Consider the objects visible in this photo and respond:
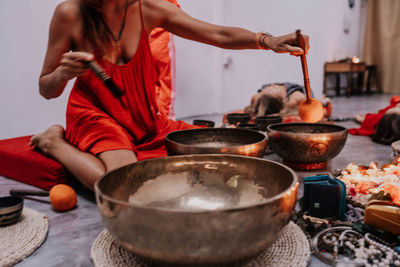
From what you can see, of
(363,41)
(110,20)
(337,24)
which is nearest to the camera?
(110,20)

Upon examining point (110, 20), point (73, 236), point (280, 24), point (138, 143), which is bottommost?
point (73, 236)

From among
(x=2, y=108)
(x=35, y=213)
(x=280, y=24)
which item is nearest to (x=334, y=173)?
(x=35, y=213)

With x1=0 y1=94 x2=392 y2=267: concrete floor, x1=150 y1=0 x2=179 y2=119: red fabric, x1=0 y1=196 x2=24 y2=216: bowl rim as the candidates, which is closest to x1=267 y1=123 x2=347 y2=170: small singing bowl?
x1=0 y1=94 x2=392 y2=267: concrete floor

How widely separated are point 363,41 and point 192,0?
5619mm

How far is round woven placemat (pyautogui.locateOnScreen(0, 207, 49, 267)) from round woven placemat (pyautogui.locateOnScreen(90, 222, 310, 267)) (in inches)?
9.0

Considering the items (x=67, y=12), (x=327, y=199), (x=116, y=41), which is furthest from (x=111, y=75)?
(x=327, y=199)

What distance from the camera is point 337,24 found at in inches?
268

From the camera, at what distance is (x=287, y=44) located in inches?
56.1

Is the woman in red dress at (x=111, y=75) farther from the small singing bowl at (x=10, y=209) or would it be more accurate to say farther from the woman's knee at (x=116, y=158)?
the small singing bowl at (x=10, y=209)

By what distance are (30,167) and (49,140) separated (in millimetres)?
161

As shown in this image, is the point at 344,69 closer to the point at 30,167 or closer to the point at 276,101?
the point at 276,101

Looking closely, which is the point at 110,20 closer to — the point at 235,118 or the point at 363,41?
the point at 235,118

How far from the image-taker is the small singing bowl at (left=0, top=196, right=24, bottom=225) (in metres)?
1.11

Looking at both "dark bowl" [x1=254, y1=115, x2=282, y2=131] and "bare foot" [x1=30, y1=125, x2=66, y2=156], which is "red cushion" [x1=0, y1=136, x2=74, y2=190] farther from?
"dark bowl" [x1=254, y1=115, x2=282, y2=131]
